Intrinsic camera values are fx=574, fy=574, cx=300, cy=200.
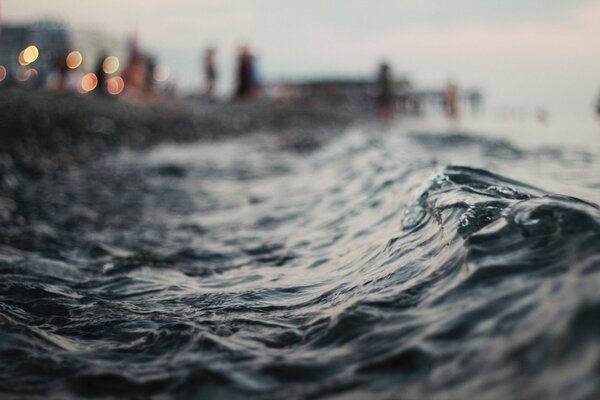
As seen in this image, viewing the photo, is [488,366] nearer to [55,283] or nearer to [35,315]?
[35,315]

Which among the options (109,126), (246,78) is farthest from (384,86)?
(109,126)

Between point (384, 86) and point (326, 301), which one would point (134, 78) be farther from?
point (326, 301)

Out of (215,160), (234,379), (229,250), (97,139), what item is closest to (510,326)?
(234,379)

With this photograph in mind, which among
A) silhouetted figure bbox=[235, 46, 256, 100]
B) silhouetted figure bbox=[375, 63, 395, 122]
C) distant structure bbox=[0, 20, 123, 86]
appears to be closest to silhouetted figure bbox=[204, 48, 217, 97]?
silhouetted figure bbox=[235, 46, 256, 100]

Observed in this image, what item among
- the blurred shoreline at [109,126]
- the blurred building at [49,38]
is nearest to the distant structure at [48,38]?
the blurred building at [49,38]

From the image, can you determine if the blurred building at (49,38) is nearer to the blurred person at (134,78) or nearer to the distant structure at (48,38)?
the distant structure at (48,38)
